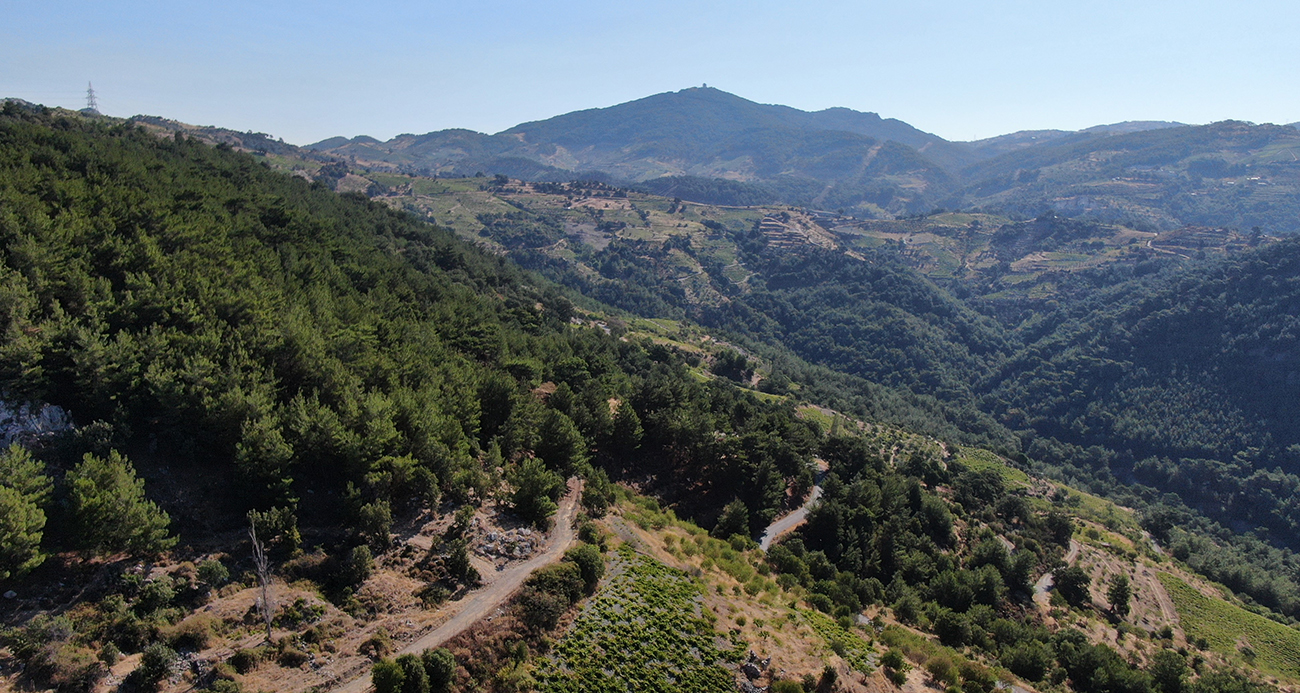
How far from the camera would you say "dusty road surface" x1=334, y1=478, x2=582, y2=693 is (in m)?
31.1

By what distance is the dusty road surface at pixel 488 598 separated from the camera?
31.1 m

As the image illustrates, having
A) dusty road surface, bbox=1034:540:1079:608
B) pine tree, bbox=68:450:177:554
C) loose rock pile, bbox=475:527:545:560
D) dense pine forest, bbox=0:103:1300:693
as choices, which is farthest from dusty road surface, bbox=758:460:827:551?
pine tree, bbox=68:450:177:554

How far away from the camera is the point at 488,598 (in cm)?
3578

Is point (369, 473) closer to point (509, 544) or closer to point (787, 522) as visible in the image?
point (509, 544)

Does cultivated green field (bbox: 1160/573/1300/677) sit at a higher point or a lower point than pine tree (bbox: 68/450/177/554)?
lower

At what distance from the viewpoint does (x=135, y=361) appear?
130 feet

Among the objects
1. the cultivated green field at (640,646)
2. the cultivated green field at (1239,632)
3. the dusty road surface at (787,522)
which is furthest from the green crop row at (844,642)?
the cultivated green field at (1239,632)

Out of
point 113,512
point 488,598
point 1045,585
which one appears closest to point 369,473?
point 488,598

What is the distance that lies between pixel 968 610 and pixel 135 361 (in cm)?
7222

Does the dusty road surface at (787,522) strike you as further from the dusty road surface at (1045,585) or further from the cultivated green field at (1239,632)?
the cultivated green field at (1239,632)

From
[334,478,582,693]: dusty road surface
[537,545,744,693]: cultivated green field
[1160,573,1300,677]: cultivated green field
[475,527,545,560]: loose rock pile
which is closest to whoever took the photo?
[334,478,582,693]: dusty road surface

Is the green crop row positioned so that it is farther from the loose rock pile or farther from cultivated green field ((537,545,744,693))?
the loose rock pile

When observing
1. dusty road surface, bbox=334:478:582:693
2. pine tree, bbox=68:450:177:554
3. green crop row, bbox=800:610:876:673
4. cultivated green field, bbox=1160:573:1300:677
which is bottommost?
cultivated green field, bbox=1160:573:1300:677

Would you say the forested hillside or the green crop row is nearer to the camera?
the forested hillside
